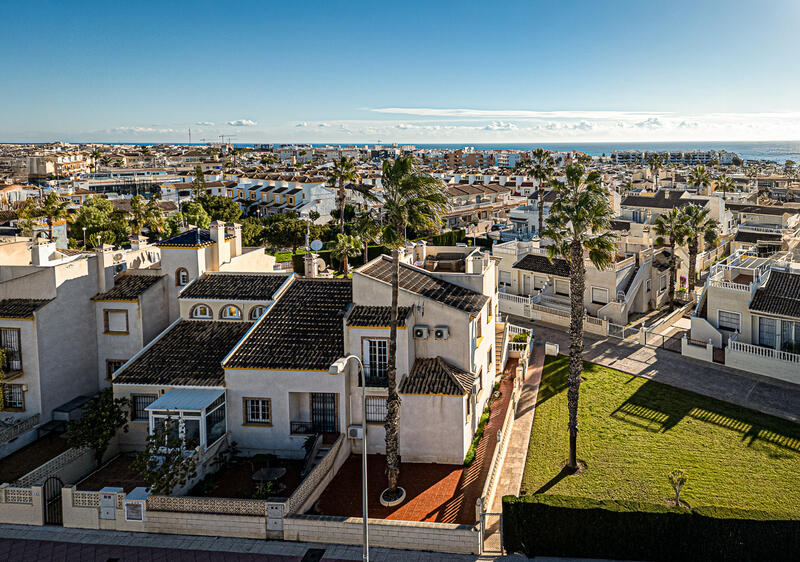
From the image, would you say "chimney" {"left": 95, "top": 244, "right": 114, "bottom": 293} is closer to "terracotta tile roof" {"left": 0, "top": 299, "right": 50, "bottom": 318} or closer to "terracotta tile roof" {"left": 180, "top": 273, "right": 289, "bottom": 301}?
"terracotta tile roof" {"left": 0, "top": 299, "right": 50, "bottom": 318}

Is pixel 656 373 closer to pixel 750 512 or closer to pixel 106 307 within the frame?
pixel 750 512

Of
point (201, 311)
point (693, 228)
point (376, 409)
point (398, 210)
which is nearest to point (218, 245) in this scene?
point (201, 311)

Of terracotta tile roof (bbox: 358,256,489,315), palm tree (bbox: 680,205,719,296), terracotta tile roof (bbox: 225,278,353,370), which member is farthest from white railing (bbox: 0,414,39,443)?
palm tree (bbox: 680,205,719,296)

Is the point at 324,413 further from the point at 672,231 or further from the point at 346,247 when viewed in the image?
the point at 672,231

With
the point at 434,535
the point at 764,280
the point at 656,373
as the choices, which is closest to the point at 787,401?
the point at 656,373

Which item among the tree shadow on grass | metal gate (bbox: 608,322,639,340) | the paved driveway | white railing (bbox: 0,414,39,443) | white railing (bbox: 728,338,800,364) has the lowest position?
the tree shadow on grass
